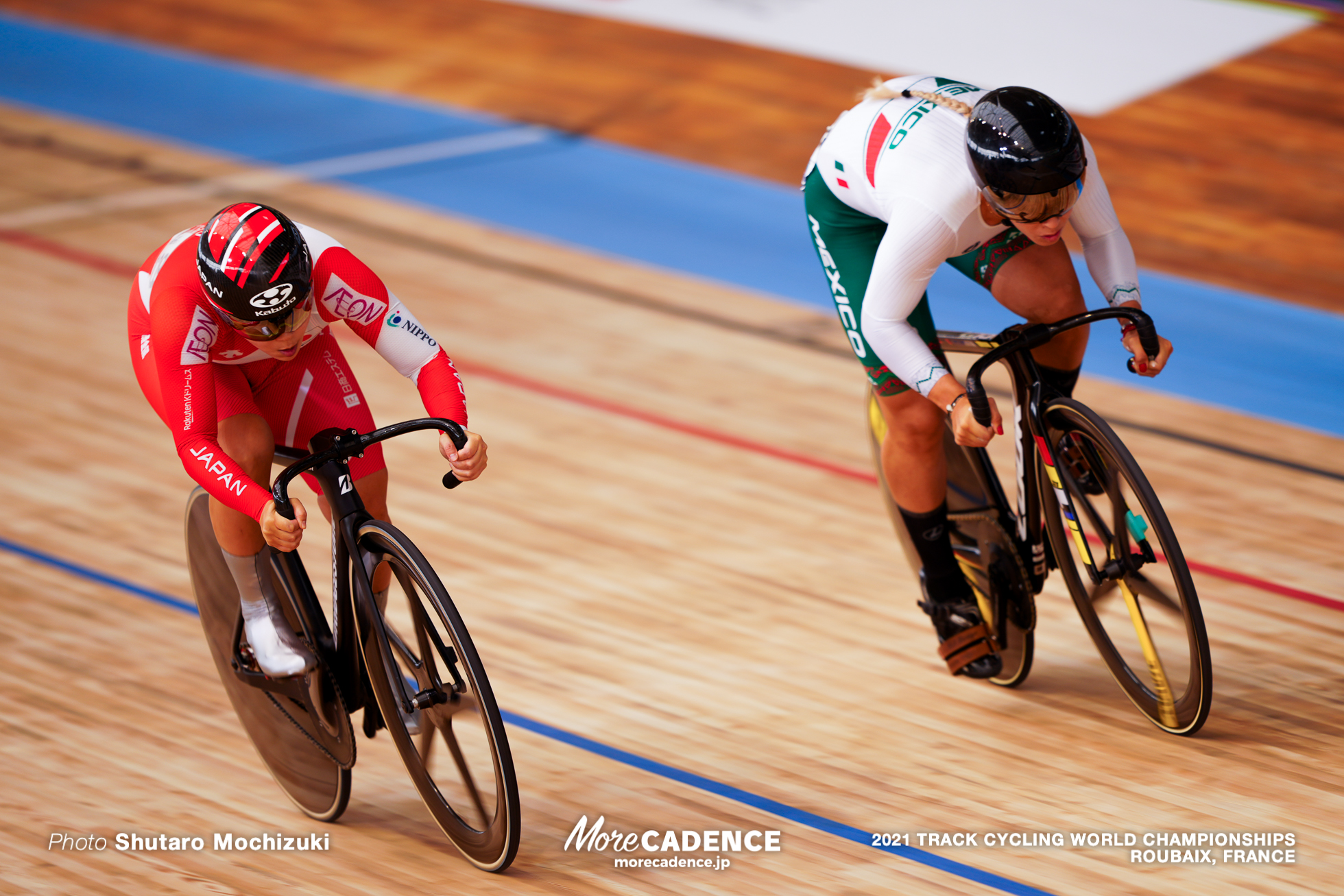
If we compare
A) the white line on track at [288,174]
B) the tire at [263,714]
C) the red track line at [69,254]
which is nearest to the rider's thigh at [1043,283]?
the tire at [263,714]

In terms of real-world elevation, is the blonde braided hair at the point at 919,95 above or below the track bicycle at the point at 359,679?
above

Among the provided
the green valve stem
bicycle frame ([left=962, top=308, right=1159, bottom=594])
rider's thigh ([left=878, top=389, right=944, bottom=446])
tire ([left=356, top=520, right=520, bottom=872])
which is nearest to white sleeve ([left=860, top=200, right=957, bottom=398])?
bicycle frame ([left=962, top=308, right=1159, bottom=594])

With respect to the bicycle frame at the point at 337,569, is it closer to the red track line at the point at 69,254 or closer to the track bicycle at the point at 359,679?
the track bicycle at the point at 359,679

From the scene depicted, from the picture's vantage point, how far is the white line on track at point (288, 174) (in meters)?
6.31

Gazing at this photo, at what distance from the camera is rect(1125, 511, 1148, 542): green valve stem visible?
2807mm

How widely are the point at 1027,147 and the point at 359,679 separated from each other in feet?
4.96

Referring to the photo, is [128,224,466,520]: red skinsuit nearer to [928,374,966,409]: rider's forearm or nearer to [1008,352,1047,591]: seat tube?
[928,374,966,409]: rider's forearm

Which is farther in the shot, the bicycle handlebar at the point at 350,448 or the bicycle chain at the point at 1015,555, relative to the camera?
the bicycle chain at the point at 1015,555

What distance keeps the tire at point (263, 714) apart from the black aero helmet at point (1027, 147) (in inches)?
61.2

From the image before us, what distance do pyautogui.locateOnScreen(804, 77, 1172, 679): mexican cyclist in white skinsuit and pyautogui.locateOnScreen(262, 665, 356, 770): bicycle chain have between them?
1171 mm

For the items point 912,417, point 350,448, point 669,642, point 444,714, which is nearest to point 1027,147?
point 912,417

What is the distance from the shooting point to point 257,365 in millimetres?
2711

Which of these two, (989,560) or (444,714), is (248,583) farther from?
(989,560)

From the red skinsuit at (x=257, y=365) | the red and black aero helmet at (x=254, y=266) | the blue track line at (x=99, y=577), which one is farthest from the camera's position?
the blue track line at (x=99, y=577)
